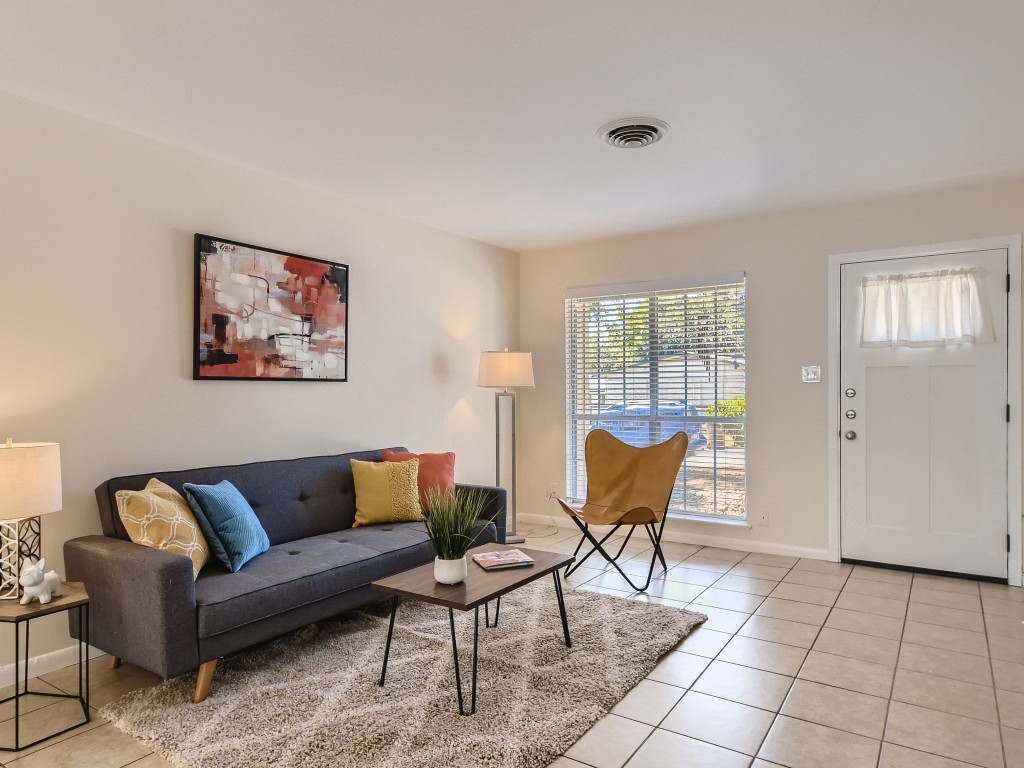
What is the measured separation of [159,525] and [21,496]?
0.52 meters

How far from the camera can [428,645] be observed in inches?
121

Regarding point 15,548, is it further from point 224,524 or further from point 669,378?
point 669,378

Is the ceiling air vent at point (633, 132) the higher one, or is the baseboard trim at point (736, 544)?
the ceiling air vent at point (633, 132)

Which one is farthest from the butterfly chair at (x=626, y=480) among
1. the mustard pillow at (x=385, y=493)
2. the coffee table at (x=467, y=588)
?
the coffee table at (x=467, y=588)

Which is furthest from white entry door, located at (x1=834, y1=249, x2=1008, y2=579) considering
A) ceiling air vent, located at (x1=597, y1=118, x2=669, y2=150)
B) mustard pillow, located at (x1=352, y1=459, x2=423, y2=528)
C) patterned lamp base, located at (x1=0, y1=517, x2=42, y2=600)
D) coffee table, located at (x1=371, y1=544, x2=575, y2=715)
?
patterned lamp base, located at (x1=0, y1=517, x2=42, y2=600)

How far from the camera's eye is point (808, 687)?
2.68 m

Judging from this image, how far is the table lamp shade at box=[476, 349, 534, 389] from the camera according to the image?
5.03 m

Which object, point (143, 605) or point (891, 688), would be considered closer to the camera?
point (143, 605)

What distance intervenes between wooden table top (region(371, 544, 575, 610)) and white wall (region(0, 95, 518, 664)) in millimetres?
1488

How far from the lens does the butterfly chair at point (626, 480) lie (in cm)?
431

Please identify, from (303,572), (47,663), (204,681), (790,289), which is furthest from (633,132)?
(47,663)

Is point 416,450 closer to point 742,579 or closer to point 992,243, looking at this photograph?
point 742,579

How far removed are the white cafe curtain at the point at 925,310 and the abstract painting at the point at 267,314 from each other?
3.53 meters

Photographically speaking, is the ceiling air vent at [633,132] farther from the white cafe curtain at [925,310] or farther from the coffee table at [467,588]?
the white cafe curtain at [925,310]
